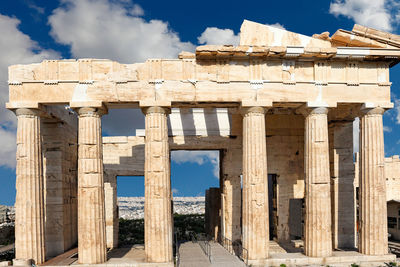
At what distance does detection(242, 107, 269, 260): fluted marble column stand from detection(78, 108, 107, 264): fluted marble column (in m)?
6.01

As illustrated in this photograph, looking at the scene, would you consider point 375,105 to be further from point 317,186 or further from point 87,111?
point 87,111

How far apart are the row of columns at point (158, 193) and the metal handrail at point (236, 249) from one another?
0.31 m

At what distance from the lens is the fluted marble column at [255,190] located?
15391 millimetres

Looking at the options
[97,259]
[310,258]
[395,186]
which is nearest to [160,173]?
[97,259]

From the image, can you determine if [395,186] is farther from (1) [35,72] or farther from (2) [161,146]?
(1) [35,72]

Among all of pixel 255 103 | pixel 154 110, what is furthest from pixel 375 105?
pixel 154 110

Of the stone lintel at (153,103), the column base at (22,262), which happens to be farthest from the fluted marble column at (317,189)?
the column base at (22,262)

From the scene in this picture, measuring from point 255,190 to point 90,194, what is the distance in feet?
22.2

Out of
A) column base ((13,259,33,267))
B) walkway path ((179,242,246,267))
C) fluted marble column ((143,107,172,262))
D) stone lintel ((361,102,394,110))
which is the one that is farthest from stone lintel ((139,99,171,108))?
stone lintel ((361,102,394,110))

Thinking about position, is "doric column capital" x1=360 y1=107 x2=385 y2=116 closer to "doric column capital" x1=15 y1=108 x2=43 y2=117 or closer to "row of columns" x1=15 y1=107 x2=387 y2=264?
"row of columns" x1=15 y1=107 x2=387 y2=264

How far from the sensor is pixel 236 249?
18328 mm

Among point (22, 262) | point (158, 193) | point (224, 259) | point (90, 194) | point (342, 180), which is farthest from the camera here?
point (342, 180)

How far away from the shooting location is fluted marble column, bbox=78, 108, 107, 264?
15.0 metres

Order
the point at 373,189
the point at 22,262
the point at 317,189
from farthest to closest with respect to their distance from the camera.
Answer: the point at 373,189
the point at 317,189
the point at 22,262
